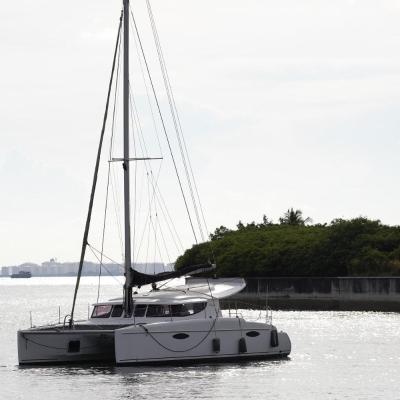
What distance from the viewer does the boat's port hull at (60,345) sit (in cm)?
5062

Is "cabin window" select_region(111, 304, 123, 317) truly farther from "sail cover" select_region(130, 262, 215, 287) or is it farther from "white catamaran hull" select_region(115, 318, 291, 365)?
"white catamaran hull" select_region(115, 318, 291, 365)

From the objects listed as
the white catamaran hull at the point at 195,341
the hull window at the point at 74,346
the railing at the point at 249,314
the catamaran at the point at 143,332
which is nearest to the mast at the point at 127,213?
the catamaran at the point at 143,332

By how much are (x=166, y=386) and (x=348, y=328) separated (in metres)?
37.4

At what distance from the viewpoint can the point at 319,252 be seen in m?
130

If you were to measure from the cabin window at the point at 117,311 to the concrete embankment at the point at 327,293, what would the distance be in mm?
57016

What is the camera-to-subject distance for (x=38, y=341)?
5088 cm

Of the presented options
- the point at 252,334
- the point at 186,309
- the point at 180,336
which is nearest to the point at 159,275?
the point at 186,309

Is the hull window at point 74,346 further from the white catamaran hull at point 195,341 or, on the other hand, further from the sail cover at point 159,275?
the sail cover at point 159,275

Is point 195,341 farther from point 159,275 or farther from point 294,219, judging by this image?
point 294,219

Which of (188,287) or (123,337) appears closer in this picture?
(123,337)

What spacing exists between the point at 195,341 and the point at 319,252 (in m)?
81.6

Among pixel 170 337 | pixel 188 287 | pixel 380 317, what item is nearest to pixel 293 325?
pixel 380 317

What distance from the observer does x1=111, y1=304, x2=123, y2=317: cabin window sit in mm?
52000

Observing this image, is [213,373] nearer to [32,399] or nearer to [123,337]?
[123,337]
